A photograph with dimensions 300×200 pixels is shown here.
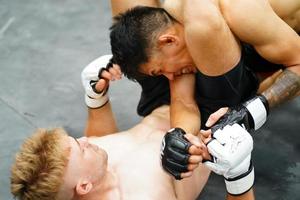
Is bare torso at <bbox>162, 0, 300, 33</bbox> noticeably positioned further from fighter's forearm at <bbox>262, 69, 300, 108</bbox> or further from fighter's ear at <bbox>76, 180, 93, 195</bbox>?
fighter's ear at <bbox>76, 180, 93, 195</bbox>

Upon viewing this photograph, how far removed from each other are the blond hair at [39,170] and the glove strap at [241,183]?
527 mm

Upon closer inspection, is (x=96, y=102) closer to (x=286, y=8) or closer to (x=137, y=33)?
(x=137, y=33)

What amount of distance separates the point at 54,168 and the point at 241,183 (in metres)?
0.59

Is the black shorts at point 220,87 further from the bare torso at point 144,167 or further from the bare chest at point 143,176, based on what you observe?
the bare chest at point 143,176

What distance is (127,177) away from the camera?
6.30 ft

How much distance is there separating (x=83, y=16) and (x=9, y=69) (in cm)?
54

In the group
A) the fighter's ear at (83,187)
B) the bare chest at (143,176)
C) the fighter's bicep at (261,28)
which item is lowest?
the bare chest at (143,176)

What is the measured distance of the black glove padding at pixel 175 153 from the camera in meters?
1.76

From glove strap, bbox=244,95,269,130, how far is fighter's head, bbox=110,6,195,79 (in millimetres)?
242

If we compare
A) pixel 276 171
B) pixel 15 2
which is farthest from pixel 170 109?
pixel 15 2

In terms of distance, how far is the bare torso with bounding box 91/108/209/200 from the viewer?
1881 mm

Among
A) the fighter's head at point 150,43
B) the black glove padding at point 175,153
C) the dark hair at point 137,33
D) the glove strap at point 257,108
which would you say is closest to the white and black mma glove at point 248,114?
the glove strap at point 257,108

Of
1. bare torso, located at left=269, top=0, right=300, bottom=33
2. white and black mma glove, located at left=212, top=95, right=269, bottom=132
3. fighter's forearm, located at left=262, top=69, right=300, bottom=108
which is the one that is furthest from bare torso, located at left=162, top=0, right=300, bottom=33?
white and black mma glove, located at left=212, top=95, right=269, bottom=132

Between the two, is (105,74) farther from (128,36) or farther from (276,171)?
(276,171)
